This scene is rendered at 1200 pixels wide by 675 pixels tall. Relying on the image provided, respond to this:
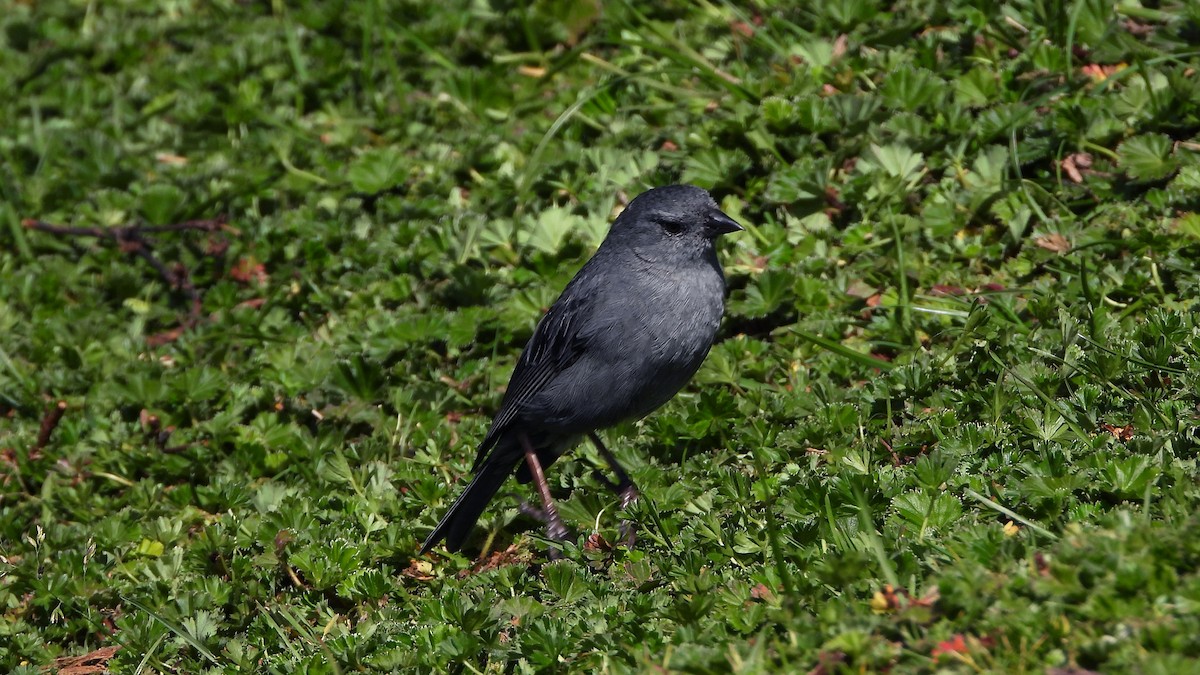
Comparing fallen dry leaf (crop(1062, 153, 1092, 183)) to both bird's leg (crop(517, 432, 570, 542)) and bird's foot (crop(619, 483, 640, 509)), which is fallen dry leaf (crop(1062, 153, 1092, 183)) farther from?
bird's leg (crop(517, 432, 570, 542))

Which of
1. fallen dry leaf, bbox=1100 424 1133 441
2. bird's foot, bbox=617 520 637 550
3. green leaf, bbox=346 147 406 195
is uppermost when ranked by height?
fallen dry leaf, bbox=1100 424 1133 441

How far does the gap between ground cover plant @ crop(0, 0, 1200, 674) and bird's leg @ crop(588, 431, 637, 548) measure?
3.5 inches

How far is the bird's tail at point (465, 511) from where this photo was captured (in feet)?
16.1

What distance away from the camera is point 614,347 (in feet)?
16.1

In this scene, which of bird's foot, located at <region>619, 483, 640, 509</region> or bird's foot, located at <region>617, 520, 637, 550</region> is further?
bird's foot, located at <region>619, 483, 640, 509</region>

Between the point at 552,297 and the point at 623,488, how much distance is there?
5.08 feet

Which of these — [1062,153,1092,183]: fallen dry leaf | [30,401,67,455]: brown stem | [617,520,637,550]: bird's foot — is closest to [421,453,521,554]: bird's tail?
[617,520,637,550]: bird's foot

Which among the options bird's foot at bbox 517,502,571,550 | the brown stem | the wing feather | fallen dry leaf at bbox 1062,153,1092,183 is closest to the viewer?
bird's foot at bbox 517,502,571,550

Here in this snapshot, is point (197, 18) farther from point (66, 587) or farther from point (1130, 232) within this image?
point (1130, 232)

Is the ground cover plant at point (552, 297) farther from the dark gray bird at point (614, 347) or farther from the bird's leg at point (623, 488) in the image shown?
the dark gray bird at point (614, 347)

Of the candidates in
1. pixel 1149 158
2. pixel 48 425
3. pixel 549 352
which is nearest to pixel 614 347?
pixel 549 352

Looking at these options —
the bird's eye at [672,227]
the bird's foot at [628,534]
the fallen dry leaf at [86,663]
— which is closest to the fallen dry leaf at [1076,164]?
the bird's eye at [672,227]

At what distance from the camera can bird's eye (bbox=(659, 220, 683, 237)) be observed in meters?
5.20

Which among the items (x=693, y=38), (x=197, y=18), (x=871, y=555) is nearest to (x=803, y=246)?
(x=693, y=38)
